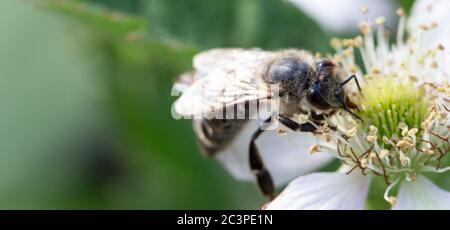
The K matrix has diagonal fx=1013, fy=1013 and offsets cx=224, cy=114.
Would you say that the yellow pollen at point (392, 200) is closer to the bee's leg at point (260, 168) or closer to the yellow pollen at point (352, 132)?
the yellow pollen at point (352, 132)

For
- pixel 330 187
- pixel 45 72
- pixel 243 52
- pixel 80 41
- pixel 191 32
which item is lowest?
pixel 330 187

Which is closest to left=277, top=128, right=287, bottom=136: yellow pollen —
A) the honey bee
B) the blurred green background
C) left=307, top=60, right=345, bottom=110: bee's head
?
the honey bee

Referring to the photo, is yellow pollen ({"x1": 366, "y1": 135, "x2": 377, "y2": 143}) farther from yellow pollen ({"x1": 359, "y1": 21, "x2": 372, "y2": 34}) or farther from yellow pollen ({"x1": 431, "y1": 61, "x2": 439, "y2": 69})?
yellow pollen ({"x1": 359, "y1": 21, "x2": 372, "y2": 34})


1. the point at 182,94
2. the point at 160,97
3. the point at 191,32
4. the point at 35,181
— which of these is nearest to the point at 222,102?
the point at 182,94

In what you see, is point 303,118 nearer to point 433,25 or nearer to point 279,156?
point 279,156

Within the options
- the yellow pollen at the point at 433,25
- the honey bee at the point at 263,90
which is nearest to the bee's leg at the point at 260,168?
the honey bee at the point at 263,90
